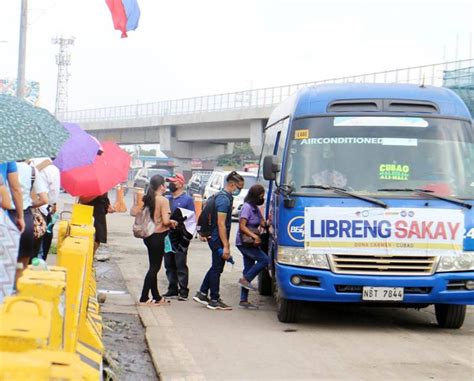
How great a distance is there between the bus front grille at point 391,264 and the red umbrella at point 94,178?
3898 mm

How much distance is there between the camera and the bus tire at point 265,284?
12.1 metres

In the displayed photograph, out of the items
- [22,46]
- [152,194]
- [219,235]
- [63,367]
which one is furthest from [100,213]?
[22,46]

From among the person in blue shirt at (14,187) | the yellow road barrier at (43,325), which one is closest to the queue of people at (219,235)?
the person in blue shirt at (14,187)

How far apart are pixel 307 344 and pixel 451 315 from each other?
2102 mm

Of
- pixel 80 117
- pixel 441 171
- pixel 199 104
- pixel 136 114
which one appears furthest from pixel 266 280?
pixel 80 117

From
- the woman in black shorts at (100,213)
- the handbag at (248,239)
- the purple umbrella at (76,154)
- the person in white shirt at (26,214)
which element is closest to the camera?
the person in white shirt at (26,214)

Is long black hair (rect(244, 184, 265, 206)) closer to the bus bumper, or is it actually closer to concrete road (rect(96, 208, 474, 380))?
concrete road (rect(96, 208, 474, 380))

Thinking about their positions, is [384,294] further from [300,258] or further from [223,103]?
[223,103]

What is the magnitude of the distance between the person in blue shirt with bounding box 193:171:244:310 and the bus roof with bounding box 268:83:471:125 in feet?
4.23

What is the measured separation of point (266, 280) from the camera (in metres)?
12.1

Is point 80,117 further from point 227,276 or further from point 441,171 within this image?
point 441,171

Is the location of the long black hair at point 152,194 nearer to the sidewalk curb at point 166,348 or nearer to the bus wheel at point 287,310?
the sidewalk curb at point 166,348

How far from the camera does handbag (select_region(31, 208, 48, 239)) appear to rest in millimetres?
8789

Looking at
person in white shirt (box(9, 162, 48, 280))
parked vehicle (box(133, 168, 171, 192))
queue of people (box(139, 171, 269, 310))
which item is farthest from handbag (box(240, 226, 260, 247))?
parked vehicle (box(133, 168, 171, 192))
